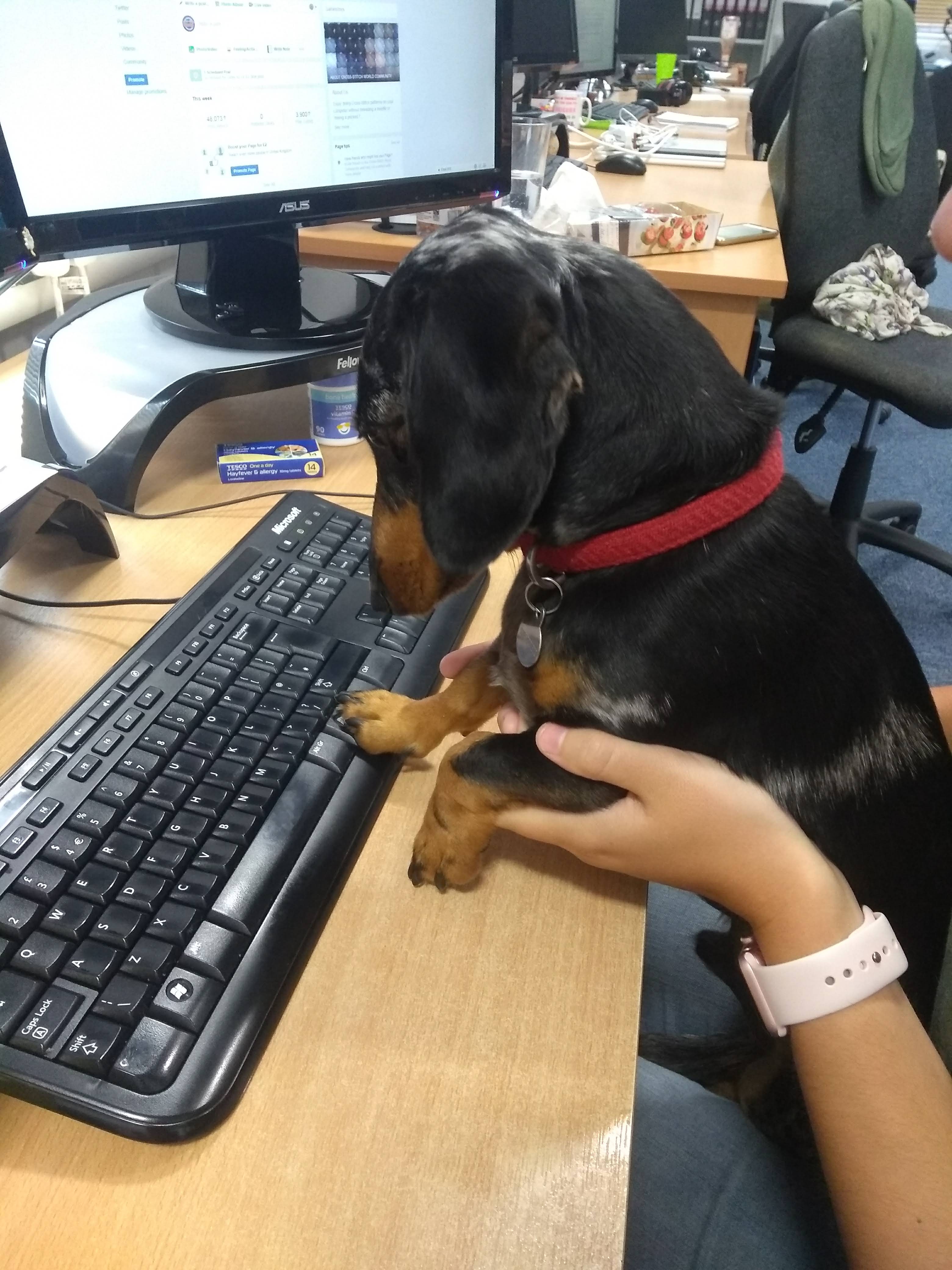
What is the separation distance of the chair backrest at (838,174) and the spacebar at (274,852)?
7.08 ft

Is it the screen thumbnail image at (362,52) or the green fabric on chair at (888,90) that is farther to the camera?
the green fabric on chair at (888,90)

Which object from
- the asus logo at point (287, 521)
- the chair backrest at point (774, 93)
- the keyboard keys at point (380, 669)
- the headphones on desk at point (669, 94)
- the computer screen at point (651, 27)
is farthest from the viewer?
the computer screen at point (651, 27)

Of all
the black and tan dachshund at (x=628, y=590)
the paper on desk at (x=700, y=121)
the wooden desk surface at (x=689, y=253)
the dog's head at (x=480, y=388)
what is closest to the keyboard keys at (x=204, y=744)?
the black and tan dachshund at (x=628, y=590)

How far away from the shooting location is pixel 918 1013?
80 cm

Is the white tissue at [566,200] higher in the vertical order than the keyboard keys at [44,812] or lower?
higher

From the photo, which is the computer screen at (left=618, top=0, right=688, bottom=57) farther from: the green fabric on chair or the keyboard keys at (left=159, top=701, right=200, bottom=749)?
the keyboard keys at (left=159, top=701, right=200, bottom=749)

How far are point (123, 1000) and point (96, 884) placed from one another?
3.1 inches

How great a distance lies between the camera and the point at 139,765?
585 millimetres

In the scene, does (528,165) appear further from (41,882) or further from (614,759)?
(41,882)

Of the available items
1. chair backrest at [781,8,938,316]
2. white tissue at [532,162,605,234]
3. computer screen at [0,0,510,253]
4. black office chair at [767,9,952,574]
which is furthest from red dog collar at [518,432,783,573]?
chair backrest at [781,8,938,316]

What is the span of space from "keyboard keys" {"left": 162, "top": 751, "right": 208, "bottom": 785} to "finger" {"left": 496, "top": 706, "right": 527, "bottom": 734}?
27 cm

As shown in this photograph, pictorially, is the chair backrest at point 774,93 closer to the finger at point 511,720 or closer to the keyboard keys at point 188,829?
the finger at point 511,720

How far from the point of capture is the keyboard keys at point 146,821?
54 centimetres

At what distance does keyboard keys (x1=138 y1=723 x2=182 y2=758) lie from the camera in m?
0.60
